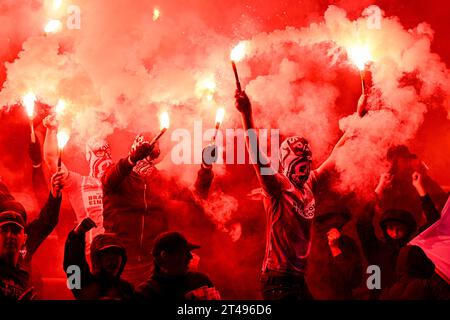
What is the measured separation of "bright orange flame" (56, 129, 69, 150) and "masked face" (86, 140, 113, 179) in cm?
24

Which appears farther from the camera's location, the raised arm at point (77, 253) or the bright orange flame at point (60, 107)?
the bright orange flame at point (60, 107)

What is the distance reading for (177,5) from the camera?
695 centimetres

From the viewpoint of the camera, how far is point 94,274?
6.11 meters

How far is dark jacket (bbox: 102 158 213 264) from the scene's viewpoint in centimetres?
650

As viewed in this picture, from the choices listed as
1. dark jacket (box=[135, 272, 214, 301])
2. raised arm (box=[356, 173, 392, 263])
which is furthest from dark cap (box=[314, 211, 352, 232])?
dark jacket (box=[135, 272, 214, 301])

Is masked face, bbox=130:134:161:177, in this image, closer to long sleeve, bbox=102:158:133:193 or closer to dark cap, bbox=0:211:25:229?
long sleeve, bbox=102:158:133:193

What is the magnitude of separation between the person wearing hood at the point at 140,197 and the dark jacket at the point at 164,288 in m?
0.35

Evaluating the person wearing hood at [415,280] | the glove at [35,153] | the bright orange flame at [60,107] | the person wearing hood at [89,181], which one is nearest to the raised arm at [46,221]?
the person wearing hood at [89,181]

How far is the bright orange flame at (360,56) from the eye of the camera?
686 centimetres

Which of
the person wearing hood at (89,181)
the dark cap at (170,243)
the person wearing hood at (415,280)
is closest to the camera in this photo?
the dark cap at (170,243)

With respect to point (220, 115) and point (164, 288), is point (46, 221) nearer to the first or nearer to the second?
point (164, 288)

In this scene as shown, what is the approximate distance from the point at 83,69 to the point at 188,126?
1251mm

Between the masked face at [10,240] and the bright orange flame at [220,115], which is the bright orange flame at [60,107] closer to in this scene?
the masked face at [10,240]

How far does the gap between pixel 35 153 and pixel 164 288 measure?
1.98 m
